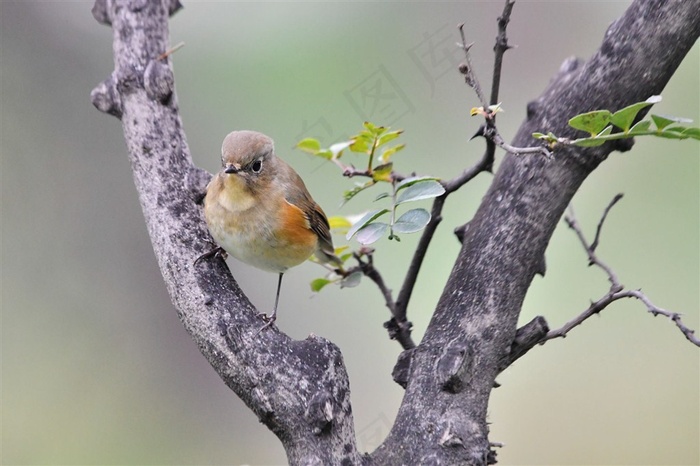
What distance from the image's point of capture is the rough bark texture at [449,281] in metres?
1.77

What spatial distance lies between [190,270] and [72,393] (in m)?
3.55

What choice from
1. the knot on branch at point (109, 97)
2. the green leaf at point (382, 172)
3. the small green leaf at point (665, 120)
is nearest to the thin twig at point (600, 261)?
the small green leaf at point (665, 120)

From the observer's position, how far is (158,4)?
2461 mm

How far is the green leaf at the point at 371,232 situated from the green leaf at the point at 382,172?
400mm

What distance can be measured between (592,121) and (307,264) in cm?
363

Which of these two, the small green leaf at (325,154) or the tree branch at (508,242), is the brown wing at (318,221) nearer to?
the small green leaf at (325,154)

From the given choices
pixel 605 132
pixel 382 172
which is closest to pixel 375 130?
pixel 382 172

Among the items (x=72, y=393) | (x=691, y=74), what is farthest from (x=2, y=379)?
(x=691, y=74)

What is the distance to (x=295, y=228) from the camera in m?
2.60

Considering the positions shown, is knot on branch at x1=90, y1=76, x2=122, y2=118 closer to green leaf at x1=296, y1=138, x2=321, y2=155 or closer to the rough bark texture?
the rough bark texture

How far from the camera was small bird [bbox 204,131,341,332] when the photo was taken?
93.0 inches

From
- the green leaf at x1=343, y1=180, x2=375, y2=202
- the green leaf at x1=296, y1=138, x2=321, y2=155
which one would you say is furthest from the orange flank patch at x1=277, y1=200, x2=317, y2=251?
the green leaf at x1=343, y1=180, x2=375, y2=202

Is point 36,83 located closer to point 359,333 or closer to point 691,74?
point 359,333

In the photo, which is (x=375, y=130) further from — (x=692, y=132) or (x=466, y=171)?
(x=692, y=132)
